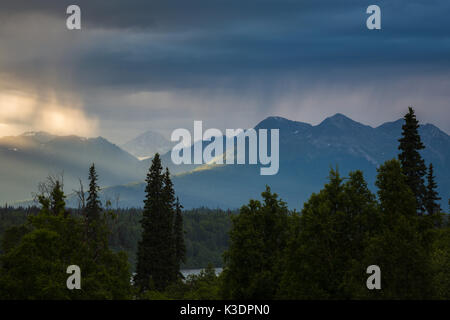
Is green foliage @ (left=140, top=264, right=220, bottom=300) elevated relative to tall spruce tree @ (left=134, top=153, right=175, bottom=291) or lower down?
lower down

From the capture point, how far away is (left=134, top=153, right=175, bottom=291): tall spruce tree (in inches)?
3588

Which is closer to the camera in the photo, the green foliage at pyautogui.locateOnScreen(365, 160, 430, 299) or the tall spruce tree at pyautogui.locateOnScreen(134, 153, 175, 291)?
the green foliage at pyautogui.locateOnScreen(365, 160, 430, 299)

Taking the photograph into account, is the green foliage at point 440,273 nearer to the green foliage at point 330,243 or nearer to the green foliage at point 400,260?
the green foliage at point 400,260

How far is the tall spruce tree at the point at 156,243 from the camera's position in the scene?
91125mm

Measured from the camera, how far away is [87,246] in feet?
193

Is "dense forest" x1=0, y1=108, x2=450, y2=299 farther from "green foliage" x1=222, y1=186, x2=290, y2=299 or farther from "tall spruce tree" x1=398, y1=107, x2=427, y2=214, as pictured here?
"tall spruce tree" x1=398, y1=107, x2=427, y2=214

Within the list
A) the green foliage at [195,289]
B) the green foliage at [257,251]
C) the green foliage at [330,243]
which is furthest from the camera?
the green foliage at [195,289]

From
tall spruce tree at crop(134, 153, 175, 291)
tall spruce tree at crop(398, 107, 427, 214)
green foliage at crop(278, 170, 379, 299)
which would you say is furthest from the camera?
tall spruce tree at crop(134, 153, 175, 291)

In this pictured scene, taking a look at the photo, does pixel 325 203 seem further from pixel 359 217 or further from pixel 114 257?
pixel 114 257

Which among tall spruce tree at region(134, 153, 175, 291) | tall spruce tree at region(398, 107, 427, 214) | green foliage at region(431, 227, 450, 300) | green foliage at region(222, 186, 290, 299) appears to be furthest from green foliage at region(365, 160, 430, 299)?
tall spruce tree at region(134, 153, 175, 291)

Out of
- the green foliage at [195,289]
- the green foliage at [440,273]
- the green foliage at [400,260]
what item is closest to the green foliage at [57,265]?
the green foliage at [195,289]

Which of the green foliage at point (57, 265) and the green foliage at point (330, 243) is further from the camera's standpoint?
the green foliage at point (57, 265)

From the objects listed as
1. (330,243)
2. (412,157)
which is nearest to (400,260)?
(330,243)

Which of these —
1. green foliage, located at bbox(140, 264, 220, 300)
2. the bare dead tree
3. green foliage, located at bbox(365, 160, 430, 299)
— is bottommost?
green foliage, located at bbox(140, 264, 220, 300)
